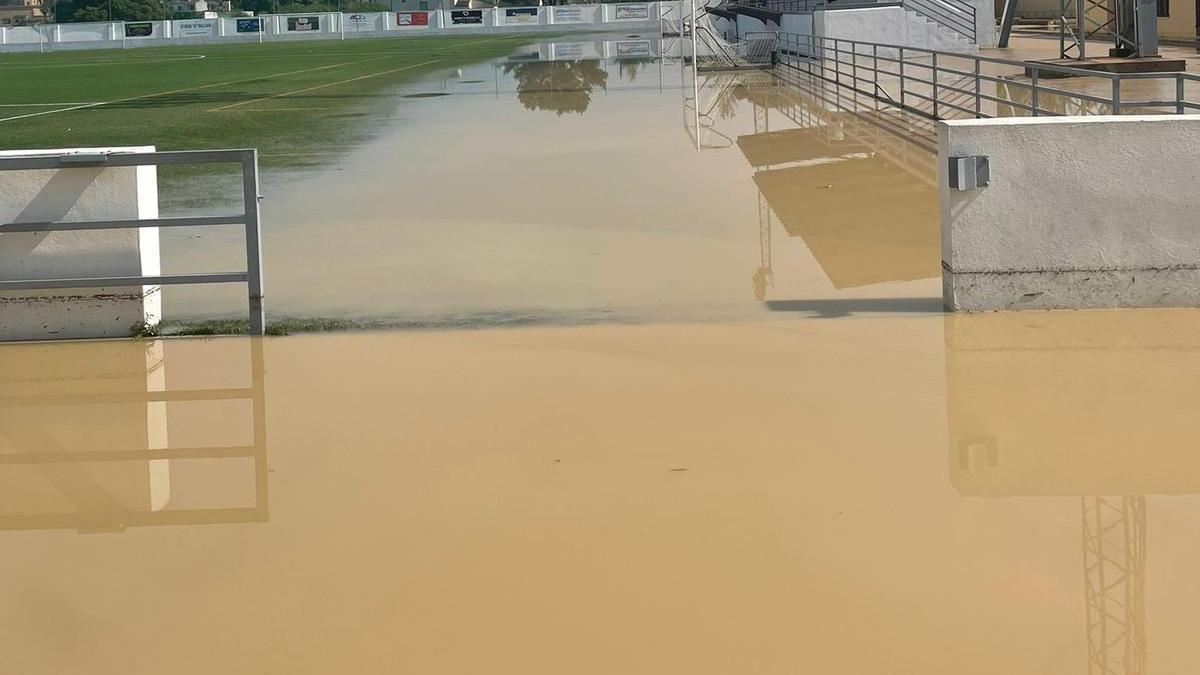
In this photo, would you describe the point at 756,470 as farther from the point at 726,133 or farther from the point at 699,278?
the point at 726,133

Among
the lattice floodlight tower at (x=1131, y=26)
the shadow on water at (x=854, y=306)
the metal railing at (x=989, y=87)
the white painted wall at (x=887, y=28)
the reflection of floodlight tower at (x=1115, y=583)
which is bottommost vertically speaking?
the reflection of floodlight tower at (x=1115, y=583)

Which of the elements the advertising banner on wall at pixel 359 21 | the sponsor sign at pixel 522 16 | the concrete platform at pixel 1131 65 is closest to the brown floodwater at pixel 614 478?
the concrete platform at pixel 1131 65

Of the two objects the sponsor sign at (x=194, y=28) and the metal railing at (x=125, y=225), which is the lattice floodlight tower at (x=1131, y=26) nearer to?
the metal railing at (x=125, y=225)

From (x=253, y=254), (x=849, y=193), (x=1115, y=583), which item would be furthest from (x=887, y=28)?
(x=1115, y=583)

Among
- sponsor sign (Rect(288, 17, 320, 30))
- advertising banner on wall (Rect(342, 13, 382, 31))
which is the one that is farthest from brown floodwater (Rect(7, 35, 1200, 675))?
advertising banner on wall (Rect(342, 13, 382, 31))

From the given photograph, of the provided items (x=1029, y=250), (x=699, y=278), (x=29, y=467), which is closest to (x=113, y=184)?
(x=29, y=467)

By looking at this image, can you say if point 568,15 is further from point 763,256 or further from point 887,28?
point 763,256

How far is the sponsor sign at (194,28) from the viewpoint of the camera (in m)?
111

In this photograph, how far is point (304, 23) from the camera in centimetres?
10919

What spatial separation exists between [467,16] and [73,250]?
4015 inches

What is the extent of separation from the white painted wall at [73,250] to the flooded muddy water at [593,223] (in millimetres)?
927

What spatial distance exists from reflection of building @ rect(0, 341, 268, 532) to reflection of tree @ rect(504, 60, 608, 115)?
21.5 m

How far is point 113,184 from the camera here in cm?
969

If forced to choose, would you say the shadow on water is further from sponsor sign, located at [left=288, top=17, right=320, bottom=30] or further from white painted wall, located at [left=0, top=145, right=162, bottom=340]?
sponsor sign, located at [left=288, top=17, right=320, bottom=30]
